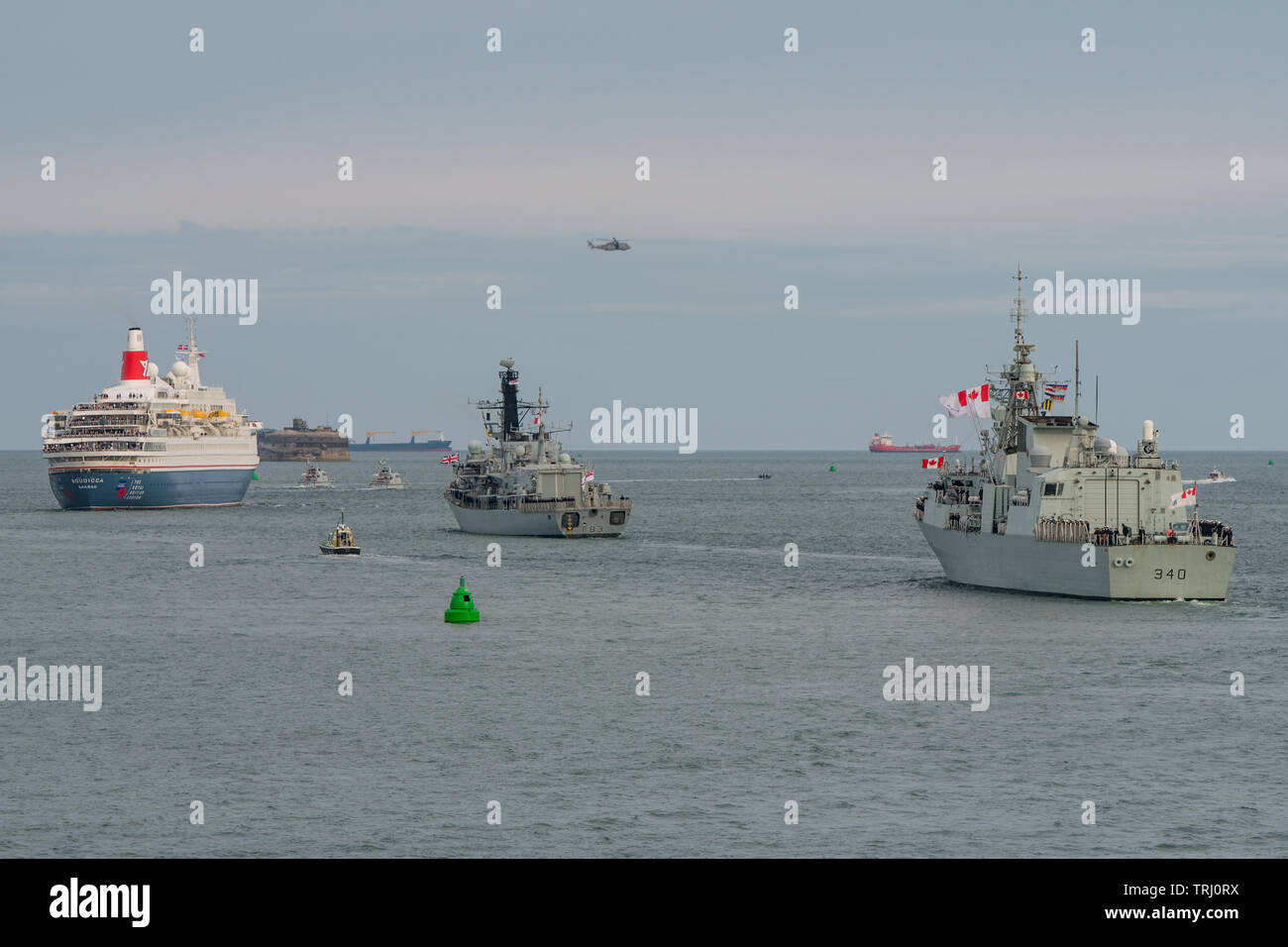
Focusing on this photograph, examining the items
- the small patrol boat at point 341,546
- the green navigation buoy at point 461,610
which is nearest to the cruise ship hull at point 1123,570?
the green navigation buoy at point 461,610

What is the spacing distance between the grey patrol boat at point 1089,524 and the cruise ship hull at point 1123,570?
A: 0.14 feet

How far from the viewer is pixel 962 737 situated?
40.1 metres

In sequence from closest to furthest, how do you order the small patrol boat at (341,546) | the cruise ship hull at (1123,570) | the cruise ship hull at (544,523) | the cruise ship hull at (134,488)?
the cruise ship hull at (1123,570)
the small patrol boat at (341,546)
the cruise ship hull at (544,523)
the cruise ship hull at (134,488)

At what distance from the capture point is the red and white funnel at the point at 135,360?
168m

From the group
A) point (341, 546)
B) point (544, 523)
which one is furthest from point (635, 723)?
point (544, 523)

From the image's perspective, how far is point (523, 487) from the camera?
119188 mm

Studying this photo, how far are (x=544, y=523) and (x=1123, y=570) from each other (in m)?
60.5

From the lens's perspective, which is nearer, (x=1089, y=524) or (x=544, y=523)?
(x=1089, y=524)

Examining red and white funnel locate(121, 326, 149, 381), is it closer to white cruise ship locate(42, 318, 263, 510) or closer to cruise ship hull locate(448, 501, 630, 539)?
white cruise ship locate(42, 318, 263, 510)

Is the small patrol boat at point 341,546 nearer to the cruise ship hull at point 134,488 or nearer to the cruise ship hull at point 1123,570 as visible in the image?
the cruise ship hull at point 1123,570

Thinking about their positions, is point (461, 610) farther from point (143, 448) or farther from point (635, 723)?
point (143, 448)

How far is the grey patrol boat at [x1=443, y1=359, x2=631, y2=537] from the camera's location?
4611 inches

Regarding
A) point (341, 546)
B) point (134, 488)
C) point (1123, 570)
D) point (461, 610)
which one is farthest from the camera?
point (134, 488)
